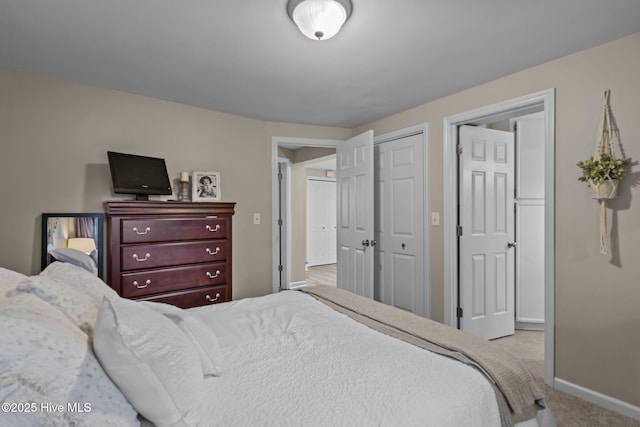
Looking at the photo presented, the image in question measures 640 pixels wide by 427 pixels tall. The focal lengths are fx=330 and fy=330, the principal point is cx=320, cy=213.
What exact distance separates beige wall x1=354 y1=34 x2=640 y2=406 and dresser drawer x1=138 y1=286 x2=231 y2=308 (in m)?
2.68

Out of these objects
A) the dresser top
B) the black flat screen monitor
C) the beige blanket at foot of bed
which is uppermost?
the black flat screen monitor

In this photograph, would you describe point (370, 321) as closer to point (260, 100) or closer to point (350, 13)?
point (350, 13)

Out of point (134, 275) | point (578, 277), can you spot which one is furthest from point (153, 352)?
point (578, 277)

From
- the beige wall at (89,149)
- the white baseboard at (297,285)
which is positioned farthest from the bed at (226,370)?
the white baseboard at (297,285)

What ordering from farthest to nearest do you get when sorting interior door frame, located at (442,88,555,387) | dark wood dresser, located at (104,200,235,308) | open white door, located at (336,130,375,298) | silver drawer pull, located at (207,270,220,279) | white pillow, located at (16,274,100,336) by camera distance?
open white door, located at (336,130,375,298), silver drawer pull, located at (207,270,220,279), dark wood dresser, located at (104,200,235,308), interior door frame, located at (442,88,555,387), white pillow, located at (16,274,100,336)

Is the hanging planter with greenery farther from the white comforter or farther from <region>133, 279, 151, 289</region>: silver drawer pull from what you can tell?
<region>133, 279, 151, 289</region>: silver drawer pull

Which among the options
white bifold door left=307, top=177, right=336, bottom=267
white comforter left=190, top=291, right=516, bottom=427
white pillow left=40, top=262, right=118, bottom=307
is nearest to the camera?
white comforter left=190, top=291, right=516, bottom=427

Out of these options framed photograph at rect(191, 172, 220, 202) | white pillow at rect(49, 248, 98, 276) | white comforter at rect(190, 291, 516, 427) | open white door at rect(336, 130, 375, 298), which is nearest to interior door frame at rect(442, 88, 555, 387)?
open white door at rect(336, 130, 375, 298)

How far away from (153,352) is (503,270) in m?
3.51

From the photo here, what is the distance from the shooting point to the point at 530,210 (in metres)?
3.65

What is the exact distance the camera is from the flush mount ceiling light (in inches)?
63.8

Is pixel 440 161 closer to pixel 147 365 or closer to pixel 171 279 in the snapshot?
pixel 171 279

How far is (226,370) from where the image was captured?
1232 millimetres

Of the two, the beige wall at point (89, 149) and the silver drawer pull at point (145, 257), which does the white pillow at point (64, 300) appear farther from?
the beige wall at point (89, 149)
